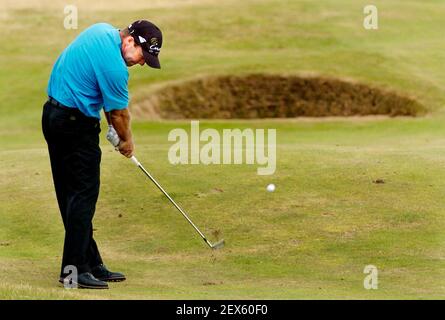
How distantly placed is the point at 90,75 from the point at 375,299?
333cm

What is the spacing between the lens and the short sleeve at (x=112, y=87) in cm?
918

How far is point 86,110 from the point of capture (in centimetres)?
941

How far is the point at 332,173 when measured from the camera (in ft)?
46.3

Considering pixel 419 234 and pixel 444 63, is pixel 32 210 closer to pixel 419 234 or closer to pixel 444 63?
pixel 419 234

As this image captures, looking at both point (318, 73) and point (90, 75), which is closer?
point (90, 75)

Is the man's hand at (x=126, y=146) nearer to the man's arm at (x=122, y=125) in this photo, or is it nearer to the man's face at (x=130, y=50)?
the man's arm at (x=122, y=125)

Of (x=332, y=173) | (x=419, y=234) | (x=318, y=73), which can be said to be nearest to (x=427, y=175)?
(x=332, y=173)

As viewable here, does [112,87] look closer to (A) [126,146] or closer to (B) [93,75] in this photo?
(B) [93,75]

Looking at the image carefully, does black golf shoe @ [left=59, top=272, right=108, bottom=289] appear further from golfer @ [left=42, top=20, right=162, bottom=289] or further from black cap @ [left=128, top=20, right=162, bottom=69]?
black cap @ [left=128, top=20, right=162, bottom=69]

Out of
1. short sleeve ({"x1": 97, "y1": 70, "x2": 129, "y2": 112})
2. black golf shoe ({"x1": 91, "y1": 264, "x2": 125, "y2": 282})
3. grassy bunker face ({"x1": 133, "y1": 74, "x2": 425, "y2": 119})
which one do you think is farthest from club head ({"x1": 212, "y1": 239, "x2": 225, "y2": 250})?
grassy bunker face ({"x1": 133, "y1": 74, "x2": 425, "y2": 119})

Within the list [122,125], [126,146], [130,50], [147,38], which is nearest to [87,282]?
[126,146]

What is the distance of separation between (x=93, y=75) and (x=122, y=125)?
21.9 inches

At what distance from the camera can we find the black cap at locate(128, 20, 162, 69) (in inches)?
370

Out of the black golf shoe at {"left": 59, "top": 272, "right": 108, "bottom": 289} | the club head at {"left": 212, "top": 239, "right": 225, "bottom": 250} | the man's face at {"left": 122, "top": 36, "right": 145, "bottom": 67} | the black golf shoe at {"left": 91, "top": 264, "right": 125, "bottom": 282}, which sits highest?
the man's face at {"left": 122, "top": 36, "right": 145, "bottom": 67}
